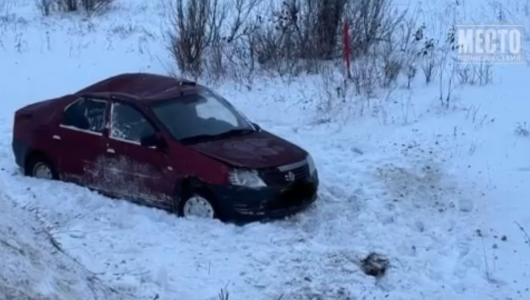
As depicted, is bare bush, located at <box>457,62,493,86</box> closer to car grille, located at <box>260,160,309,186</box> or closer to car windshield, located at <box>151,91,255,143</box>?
car windshield, located at <box>151,91,255,143</box>

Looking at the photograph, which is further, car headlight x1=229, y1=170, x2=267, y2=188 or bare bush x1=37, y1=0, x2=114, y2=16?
bare bush x1=37, y1=0, x2=114, y2=16

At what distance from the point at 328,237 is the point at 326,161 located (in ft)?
8.82

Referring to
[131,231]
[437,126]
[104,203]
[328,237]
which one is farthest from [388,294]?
[437,126]

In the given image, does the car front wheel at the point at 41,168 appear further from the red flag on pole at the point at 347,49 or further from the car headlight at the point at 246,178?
the red flag on pole at the point at 347,49

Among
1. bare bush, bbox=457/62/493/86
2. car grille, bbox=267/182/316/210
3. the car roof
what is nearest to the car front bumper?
car grille, bbox=267/182/316/210

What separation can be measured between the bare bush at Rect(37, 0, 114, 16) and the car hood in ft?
43.1

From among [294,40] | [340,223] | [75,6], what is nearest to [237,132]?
[340,223]

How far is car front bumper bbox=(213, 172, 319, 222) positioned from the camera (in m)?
10.6

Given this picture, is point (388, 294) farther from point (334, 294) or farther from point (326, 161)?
point (326, 161)

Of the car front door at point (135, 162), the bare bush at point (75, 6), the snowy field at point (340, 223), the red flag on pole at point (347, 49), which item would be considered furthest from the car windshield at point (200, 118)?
the bare bush at point (75, 6)

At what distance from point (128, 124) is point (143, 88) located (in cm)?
76

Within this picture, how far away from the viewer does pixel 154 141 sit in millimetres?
11039

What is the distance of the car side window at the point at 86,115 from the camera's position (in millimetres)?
11672

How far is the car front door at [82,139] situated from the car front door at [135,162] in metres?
0.19
